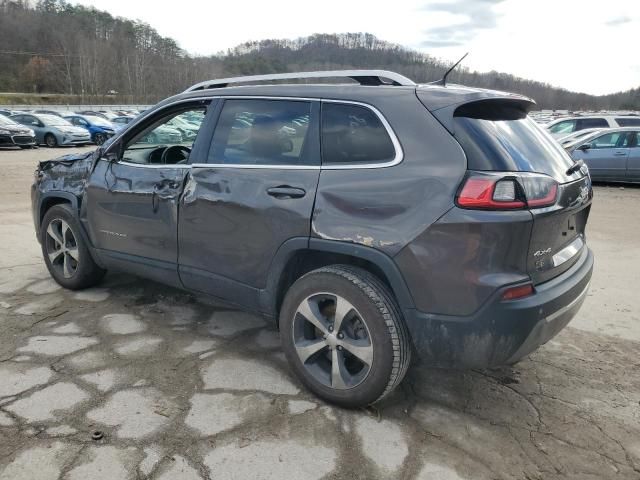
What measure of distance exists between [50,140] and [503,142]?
23.5 metres

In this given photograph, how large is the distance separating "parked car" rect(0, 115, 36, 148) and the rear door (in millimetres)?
19099

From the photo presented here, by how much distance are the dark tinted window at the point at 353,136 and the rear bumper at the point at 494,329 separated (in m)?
0.84

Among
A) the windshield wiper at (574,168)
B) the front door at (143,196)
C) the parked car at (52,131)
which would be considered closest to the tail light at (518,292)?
the windshield wiper at (574,168)

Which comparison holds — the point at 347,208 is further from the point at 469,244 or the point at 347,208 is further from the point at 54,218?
the point at 54,218

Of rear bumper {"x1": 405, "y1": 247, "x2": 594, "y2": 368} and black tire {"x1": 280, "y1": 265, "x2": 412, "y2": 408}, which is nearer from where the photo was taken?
rear bumper {"x1": 405, "y1": 247, "x2": 594, "y2": 368}

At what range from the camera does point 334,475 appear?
7.50ft

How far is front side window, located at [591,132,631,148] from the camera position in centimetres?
1266

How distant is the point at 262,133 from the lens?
3.17m

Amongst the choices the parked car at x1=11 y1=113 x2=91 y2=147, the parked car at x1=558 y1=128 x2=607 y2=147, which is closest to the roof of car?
the parked car at x1=558 y1=128 x2=607 y2=147

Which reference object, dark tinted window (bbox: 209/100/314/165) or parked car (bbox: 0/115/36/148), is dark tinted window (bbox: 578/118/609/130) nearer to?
dark tinted window (bbox: 209/100/314/165)

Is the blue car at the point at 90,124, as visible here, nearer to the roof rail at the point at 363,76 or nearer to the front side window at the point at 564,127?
the front side window at the point at 564,127

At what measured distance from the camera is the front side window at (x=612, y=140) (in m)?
12.7

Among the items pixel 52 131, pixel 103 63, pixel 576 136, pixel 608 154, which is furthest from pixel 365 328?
pixel 103 63

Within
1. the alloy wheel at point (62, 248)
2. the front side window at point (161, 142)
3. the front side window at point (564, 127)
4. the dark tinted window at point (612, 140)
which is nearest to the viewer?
the front side window at point (161, 142)
